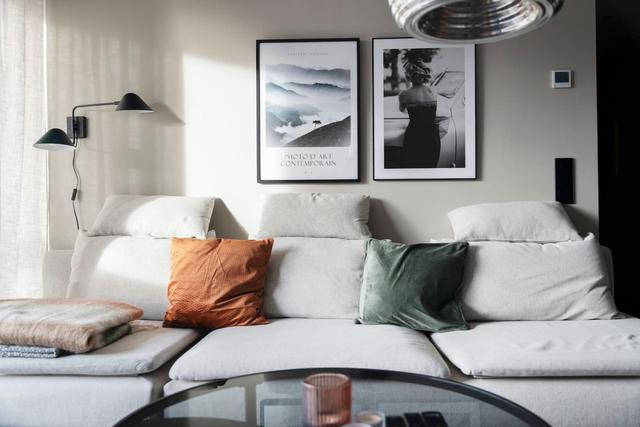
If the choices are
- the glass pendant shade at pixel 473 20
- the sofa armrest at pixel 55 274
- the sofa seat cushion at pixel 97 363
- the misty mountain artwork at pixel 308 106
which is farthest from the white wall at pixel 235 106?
the glass pendant shade at pixel 473 20

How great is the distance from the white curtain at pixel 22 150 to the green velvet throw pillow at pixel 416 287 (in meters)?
1.82

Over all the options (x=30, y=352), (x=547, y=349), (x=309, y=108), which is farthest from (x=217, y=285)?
(x=547, y=349)

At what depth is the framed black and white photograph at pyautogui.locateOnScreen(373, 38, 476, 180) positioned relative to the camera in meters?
2.78

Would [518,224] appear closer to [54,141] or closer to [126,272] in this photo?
[126,272]

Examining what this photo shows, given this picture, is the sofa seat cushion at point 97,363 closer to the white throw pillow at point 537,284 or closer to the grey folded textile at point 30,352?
→ the grey folded textile at point 30,352

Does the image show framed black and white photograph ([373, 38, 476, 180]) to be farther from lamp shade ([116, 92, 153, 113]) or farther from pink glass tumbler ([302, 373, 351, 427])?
pink glass tumbler ([302, 373, 351, 427])

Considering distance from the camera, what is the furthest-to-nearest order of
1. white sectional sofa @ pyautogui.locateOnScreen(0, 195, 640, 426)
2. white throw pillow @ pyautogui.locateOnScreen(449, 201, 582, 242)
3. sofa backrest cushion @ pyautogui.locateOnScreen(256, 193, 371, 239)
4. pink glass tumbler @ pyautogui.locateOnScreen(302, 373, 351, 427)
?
sofa backrest cushion @ pyautogui.locateOnScreen(256, 193, 371, 239) → white throw pillow @ pyautogui.locateOnScreen(449, 201, 582, 242) → white sectional sofa @ pyautogui.locateOnScreen(0, 195, 640, 426) → pink glass tumbler @ pyautogui.locateOnScreen(302, 373, 351, 427)

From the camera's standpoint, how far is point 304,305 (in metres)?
2.39

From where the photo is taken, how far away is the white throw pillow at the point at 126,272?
2.45 m

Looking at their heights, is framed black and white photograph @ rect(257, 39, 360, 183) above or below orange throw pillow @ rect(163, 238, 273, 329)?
above

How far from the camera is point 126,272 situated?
248cm

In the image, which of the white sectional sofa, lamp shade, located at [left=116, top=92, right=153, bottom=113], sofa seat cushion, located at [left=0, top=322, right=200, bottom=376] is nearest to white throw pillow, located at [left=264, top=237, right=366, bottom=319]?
the white sectional sofa

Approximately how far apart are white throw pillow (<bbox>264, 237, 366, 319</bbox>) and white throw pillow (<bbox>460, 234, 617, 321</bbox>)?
524mm

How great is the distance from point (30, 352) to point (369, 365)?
1.21 m
